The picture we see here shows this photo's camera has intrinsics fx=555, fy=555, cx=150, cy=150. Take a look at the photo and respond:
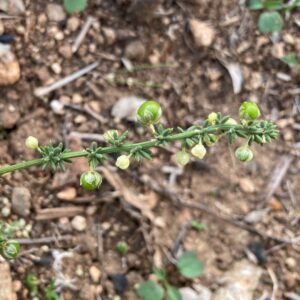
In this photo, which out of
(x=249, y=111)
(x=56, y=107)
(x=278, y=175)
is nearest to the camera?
(x=249, y=111)

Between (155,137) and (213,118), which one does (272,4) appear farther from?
(155,137)

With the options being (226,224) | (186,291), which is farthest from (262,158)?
(186,291)

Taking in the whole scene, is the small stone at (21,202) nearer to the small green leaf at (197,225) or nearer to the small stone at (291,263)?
the small green leaf at (197,225)

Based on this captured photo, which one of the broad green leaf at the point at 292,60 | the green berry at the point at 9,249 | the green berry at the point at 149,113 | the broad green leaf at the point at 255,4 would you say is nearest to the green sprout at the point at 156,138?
the green berry at the point at 149,113

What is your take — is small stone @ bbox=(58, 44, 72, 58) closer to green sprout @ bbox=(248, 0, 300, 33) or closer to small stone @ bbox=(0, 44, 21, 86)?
small stone @ bbox=(0, 44, 21, 86)

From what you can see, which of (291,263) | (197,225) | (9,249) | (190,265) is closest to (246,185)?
(197,225)

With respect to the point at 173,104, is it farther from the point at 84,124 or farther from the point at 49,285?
the point at 49,285
